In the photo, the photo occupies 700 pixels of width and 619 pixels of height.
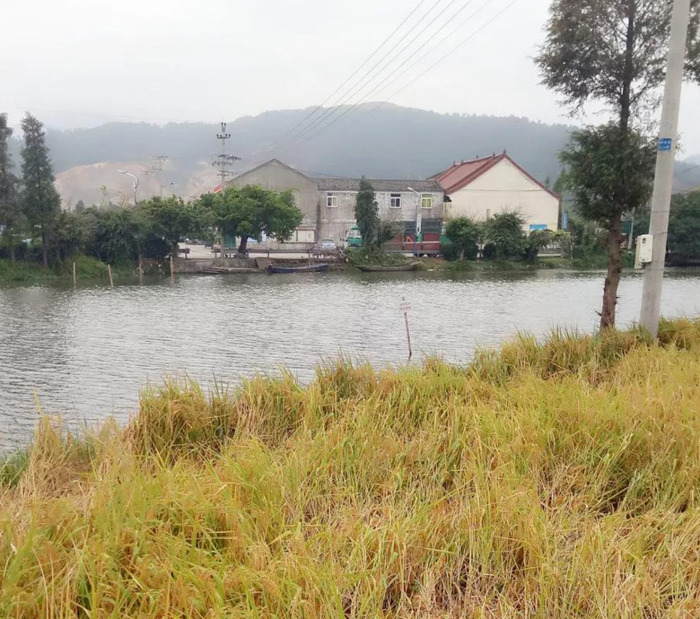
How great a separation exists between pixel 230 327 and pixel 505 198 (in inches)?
1781

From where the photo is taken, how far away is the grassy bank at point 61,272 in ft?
125

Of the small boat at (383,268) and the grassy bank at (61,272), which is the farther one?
the small boat at (383,268)

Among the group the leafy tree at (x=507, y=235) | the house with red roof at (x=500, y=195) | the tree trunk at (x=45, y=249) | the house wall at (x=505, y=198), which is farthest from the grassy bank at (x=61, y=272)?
the house wall at (x=505, y=198)

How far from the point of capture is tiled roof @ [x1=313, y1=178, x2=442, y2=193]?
186ft

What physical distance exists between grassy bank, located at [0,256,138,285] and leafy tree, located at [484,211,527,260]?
28934 millimetres

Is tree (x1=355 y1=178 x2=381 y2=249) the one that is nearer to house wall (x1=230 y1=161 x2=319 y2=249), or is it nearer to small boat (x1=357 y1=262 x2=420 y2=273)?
small boat (x1=357 y1=262 x2=420 y2=273)

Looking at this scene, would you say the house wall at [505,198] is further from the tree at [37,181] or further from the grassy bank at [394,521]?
the grassy bank at [394,521]

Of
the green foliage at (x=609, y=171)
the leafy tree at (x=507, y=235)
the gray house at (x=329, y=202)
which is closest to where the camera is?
the green foliage at (x=609, y=171)

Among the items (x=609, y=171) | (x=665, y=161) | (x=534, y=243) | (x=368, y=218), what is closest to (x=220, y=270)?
(x=368, y=218)

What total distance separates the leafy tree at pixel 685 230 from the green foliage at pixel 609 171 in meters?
44.6

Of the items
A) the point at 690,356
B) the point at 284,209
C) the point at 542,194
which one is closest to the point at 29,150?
the point at 284,209

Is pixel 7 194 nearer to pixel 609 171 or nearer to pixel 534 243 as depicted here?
pixel 609 171

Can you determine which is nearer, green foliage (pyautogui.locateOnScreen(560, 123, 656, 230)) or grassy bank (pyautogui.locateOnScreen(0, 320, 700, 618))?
grassy bank (pyautogui.locateOnScreen(0, 320, 700, 618))

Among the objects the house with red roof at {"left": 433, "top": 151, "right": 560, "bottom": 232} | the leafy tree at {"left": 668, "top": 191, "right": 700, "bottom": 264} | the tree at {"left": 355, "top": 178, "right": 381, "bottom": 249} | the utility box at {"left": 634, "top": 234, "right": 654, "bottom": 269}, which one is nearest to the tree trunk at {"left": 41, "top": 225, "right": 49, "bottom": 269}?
the tree at {"left": 355, "top": 178, "right": 381, "bottom": 249}
